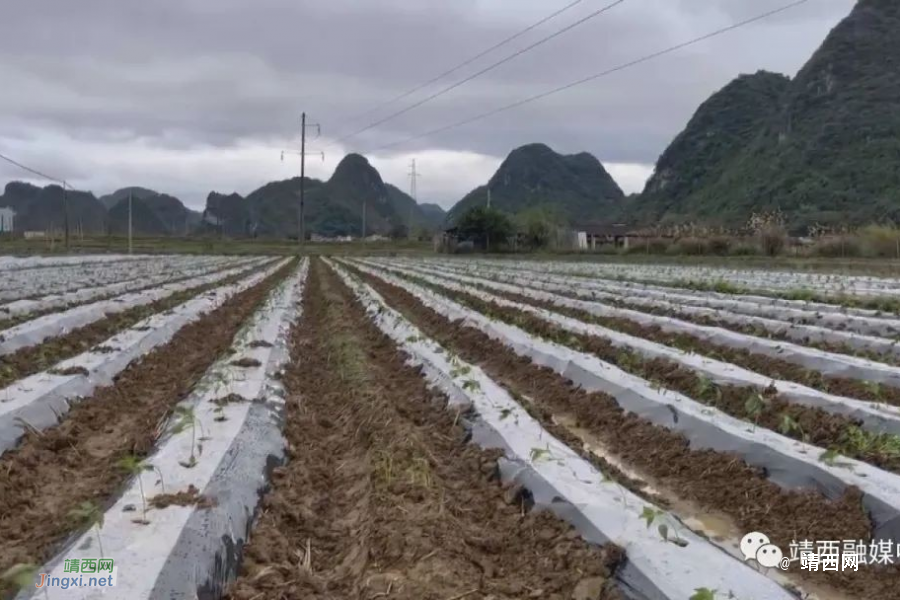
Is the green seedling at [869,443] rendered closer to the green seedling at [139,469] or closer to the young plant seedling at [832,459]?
the young plant seedling at [832,459]

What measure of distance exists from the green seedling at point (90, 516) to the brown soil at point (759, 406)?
11.2 feet

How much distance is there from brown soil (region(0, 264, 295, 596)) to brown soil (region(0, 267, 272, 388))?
66cm

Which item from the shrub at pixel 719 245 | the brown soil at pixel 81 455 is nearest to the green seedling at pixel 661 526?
the brown soil at pixel 81 455

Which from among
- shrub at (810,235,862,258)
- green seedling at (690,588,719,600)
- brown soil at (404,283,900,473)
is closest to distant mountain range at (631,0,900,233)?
shrub at (810,235,862,258)

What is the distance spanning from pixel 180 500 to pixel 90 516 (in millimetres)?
346

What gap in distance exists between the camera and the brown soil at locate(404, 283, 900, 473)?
161 inches

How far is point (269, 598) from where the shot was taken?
8.96 ft

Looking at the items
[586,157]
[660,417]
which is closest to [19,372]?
[660,417]

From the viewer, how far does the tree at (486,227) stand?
4619 cm

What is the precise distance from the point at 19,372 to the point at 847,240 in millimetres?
31070

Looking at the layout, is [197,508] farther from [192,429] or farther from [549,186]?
[549,186]

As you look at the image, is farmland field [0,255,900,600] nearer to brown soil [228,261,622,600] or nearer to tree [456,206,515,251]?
brown soil [228,261,622,600]

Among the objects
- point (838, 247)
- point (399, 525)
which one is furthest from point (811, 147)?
point (399, 525)

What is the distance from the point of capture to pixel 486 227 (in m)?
46.2
